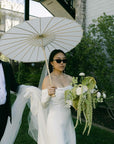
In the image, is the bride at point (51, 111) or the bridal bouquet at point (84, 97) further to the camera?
the bride at point (51, 111)

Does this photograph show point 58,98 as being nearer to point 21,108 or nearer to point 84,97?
point 84,97

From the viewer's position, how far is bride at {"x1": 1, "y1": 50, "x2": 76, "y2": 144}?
2959 millimetres

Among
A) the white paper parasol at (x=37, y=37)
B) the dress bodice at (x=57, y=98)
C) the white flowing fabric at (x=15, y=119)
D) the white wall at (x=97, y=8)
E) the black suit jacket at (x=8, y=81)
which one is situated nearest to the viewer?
the white paper parasol at (x=37, y=37)

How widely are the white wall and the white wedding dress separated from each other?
5.85m

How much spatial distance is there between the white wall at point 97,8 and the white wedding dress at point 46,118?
585cm

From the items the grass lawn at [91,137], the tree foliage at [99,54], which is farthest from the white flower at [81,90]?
the tree foliage at [99,54]

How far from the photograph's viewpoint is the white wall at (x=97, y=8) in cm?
780

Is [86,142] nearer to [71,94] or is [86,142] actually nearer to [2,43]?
[71,94]

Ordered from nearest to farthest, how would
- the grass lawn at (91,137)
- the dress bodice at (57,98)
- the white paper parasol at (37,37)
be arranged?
1. the white paper parasol at (37,37)
2. the dress bodice at (57,98)
3. the grass lawn at (91,137)

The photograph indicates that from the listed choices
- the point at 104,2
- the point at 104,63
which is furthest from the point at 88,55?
the point at 104,2

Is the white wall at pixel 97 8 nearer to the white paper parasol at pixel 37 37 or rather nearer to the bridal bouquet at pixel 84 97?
the white paper parasol at pixel 37 37

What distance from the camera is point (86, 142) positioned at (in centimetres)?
481

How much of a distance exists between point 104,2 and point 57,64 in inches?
236

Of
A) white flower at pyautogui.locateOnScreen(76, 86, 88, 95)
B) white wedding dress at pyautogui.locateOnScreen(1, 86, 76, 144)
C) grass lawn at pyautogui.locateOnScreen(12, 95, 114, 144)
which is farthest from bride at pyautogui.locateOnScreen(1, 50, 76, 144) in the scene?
grass lawn at pyautogui.locateOnScreen(12, 95, 114, 144)
